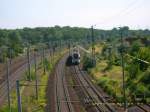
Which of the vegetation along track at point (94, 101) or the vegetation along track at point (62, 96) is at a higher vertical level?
the vegetation along track at point (94, 101)

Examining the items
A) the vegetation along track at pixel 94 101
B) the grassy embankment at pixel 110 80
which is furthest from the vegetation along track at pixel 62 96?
the grassy embankment at pixel 110 80

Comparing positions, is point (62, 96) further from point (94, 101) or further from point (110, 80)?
point (110, 80)

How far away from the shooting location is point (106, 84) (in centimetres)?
5472

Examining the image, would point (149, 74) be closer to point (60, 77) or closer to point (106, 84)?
point (106, 84)

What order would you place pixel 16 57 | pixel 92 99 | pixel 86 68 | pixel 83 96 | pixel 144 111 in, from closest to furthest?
pixel 144 111
pixel 92 99
pixel 83 96
pixel 86 68
pixel 16 57

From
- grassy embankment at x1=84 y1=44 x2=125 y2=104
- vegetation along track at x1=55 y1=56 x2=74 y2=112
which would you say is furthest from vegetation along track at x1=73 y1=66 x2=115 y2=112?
vegetation along track at x1=55 y1=56 x2=74 y2=112

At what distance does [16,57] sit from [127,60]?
188 feet

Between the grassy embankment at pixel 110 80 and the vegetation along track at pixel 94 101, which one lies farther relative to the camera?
the grassy embankment at pixel 110 80

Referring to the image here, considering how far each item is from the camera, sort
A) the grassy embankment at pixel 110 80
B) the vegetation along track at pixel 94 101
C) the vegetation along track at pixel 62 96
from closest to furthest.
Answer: the vegetation along track at pixel 94 101 < the vegetation along track at pixel 62 96 < the grassy embankment at pixel 110 80

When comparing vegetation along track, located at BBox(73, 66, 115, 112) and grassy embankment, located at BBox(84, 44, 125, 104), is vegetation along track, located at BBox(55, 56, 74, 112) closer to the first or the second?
vegetation along track, located at BBox(73, 66, 115, 112)

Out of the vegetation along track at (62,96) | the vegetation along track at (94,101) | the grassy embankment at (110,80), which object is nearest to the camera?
the vegetation along track at (94,101)

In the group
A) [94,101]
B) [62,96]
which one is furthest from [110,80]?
[94,101]

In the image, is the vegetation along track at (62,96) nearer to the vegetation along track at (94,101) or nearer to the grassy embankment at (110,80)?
the vegetation along track at (94,101)

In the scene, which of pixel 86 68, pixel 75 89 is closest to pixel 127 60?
pixel 86 68
